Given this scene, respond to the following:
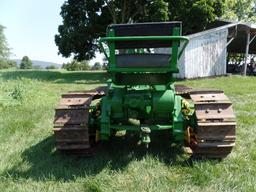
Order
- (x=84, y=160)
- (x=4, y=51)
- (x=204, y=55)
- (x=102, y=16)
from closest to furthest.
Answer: (x=84, y=160), (x=204, y=55), (x=102, y=16), (x=4, y=51)

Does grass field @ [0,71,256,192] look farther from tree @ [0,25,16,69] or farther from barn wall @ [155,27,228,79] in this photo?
tree @ [0,25,16,69]

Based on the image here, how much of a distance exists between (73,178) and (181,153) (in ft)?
5.15

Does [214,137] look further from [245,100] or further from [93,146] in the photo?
[245,100]

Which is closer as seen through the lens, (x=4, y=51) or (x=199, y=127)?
(x=199, y=127)

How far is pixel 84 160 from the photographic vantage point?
4766 millimetres

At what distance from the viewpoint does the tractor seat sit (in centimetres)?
441

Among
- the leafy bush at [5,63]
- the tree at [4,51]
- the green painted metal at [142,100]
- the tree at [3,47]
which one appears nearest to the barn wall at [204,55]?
the green painted metal at [142,100]

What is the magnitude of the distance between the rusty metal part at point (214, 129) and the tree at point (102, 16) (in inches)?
772

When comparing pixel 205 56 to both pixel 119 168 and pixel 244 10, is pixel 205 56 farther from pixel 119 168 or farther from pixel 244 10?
pixel 244 10

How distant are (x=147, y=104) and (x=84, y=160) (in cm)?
106

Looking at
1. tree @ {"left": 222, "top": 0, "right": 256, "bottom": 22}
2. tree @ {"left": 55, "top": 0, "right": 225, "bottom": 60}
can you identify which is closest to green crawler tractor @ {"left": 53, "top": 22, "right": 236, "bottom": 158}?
tree @ {"left": 55, "top": 0, "right": 225, "bottom": 60}

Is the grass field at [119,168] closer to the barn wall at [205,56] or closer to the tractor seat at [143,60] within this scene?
the tractor seat at [143,60]

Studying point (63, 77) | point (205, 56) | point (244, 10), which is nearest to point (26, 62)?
point (244, 10)

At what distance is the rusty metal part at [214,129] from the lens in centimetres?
437
